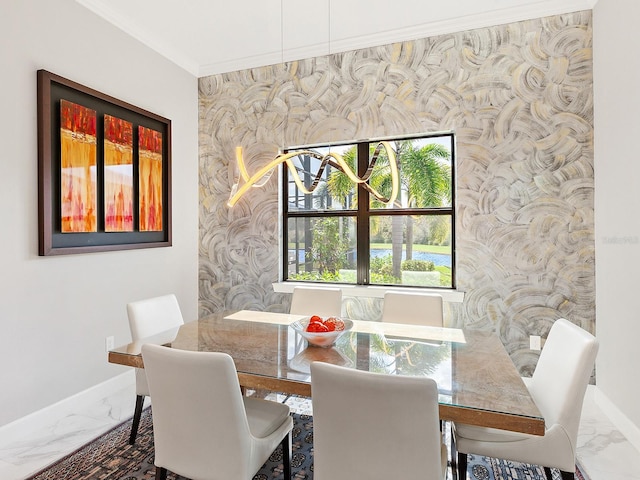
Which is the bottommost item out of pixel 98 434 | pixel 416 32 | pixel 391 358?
pixel 98 434

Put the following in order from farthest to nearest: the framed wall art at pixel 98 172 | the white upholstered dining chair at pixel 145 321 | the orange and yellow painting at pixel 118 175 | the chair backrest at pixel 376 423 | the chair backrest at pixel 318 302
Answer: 1. the orange and yellow painting at pixel 118 175
2. the chair backrest at pixel 318 302
3. the framed wall art at pixel 98 172
4. the white upholstered dining chair at pixel 145 321
5. the chair backrest at pixel 376 423

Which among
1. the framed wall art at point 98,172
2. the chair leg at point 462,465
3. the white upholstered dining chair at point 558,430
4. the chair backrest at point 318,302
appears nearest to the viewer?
the white upholstered dining chair at point 558,430

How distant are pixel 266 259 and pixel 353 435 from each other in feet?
8.52

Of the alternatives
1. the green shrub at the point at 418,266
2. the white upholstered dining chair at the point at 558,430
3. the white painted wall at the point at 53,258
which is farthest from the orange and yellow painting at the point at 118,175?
the white upholstered dining chair at the point at 558,430

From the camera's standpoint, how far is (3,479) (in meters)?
1.83

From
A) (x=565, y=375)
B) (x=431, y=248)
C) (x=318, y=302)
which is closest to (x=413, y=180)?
(x=431, y=248)

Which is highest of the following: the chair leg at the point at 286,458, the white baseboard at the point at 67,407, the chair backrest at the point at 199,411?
the chair backrest at the point at 199,411

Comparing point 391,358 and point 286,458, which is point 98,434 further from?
point 391,358

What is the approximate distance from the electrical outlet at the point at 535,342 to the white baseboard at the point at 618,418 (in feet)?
1.47

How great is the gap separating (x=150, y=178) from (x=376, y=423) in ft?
9.43

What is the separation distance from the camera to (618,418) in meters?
2.33

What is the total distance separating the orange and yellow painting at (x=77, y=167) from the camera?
97.4 inches

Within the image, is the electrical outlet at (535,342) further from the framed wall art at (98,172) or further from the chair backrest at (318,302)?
the framed wall art at (98,172)

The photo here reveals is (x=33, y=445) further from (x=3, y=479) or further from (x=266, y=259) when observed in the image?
A: (x=266, y=259)
